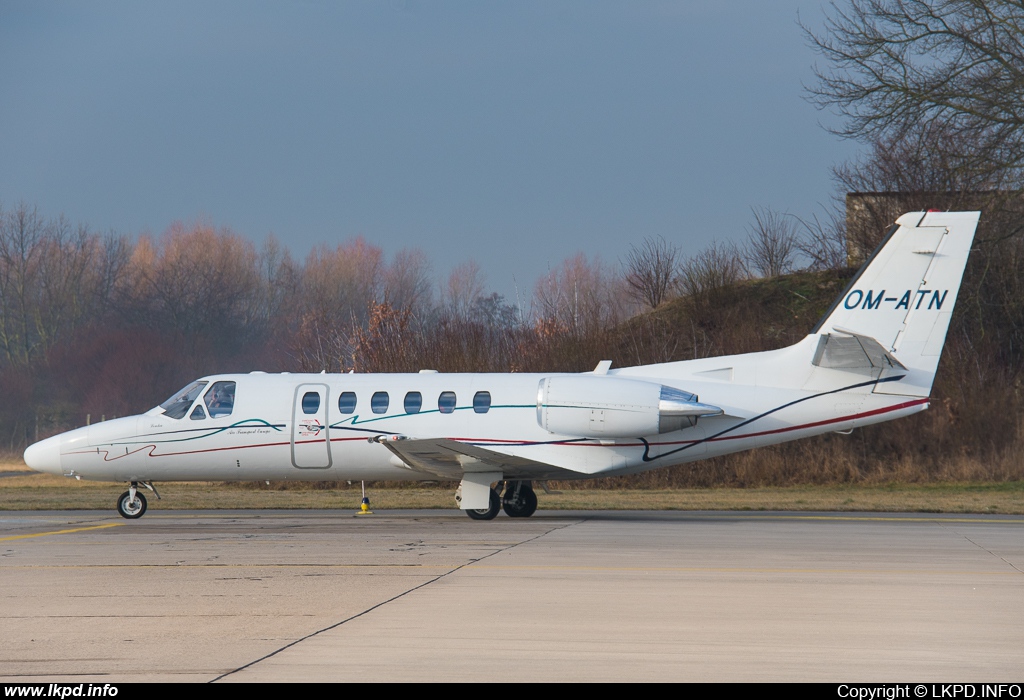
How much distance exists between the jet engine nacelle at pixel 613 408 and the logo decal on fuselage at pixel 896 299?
3250 millimetres

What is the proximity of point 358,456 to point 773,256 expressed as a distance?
3022 cm

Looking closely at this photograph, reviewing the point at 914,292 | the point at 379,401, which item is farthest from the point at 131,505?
the point at 914,292

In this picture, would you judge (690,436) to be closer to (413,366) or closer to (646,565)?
(646,565)

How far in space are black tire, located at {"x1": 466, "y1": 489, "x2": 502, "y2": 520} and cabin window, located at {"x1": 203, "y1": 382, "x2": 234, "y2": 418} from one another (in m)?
5.08

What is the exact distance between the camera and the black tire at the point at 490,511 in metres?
19.5

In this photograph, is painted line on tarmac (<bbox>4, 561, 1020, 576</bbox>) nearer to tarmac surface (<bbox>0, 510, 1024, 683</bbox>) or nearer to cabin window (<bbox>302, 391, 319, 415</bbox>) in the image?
tarmac surface (<bbox>0, 510, 1024, 683</bbox>)

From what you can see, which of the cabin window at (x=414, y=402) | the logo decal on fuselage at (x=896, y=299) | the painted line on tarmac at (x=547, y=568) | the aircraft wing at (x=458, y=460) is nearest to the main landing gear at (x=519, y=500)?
the aircraft wing at (x=458, y=460)

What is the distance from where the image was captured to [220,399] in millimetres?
20234

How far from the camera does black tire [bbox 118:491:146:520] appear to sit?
20.7m

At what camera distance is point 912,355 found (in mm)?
18672

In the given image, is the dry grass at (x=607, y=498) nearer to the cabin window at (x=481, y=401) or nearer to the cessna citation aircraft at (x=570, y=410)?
the cessna citation aircraft at (x=570, y=410)

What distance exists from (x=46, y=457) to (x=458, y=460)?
828 centimetres

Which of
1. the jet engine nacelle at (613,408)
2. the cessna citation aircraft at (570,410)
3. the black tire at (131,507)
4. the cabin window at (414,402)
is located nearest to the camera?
the jet engine nacelle at (613,408)

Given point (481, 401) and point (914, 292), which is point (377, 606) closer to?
point (481, 401)
